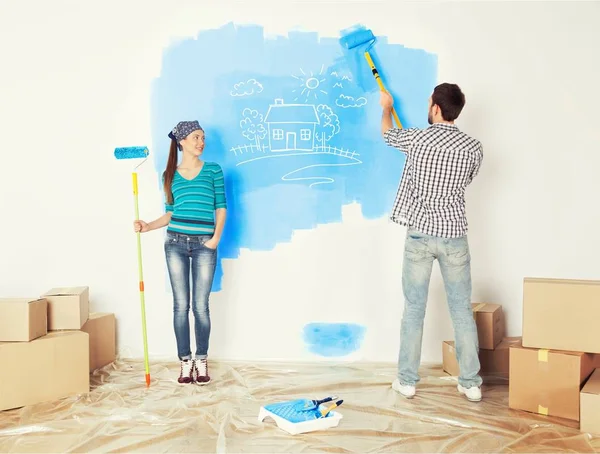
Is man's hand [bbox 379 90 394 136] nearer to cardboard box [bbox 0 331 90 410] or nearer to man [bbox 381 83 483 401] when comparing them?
man [bbox 381 83 483 401]

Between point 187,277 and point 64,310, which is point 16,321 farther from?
point 187,277

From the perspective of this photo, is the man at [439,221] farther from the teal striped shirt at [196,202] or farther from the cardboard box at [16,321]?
the cardboard box at [16,321]

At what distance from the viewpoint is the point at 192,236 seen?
10.00 ft

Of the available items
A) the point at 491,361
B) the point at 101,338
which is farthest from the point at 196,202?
the point at 491,361

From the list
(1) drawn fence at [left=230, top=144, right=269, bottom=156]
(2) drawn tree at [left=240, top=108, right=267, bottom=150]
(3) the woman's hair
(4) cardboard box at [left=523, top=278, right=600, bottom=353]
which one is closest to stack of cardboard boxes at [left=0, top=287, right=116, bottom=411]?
(3) the woman's hair

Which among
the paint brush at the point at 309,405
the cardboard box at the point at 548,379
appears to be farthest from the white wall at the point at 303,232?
the paint brush at the point at 309,405

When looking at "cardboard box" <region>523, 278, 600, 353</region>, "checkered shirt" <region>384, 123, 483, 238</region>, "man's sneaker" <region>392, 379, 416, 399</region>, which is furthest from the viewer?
"man's sneaker" <region>392, 379, 416, 399</region>

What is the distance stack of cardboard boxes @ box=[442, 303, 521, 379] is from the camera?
306 centimetres

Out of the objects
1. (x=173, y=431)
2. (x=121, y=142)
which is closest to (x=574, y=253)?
(x=173, y=431)

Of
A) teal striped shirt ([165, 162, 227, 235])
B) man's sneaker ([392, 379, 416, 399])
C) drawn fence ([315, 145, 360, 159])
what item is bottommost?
man's sneaker ([392, 379, 416, 399])

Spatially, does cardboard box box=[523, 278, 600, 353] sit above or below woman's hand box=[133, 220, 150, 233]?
below

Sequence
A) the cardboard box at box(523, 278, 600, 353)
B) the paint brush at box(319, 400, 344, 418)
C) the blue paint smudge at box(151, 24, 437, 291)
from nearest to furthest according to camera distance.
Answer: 1. the paint brush at box(319, 400, 344, 418)
2. the cardboard box at box(523, 278, 600, 353)
3. the blue paint smudge at box(151, 24, 437, 291)

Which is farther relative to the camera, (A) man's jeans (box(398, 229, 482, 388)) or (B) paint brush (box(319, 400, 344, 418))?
(A) man's jeans (box(398, 229, 482, 388))

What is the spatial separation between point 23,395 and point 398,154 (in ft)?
7.02
